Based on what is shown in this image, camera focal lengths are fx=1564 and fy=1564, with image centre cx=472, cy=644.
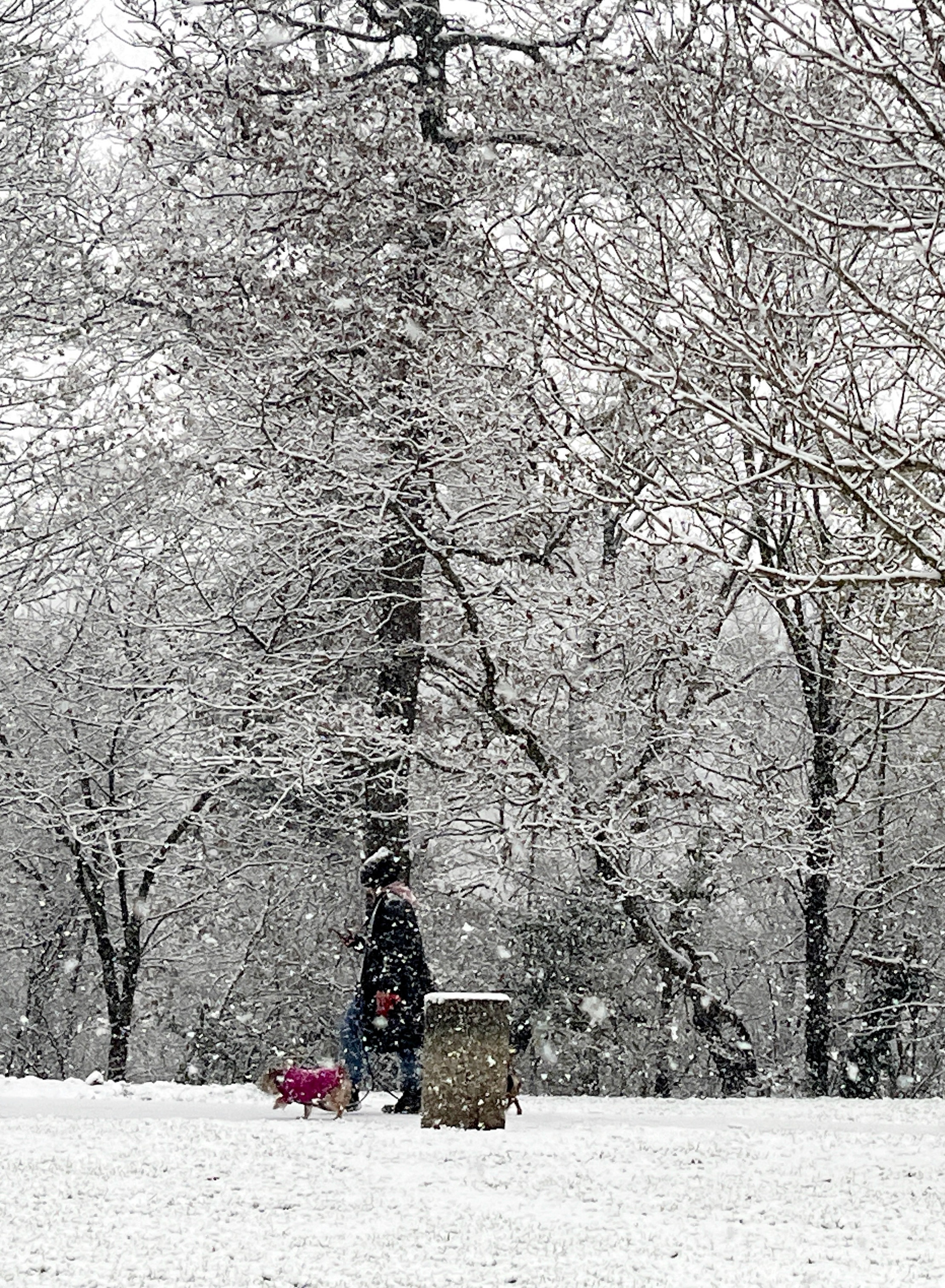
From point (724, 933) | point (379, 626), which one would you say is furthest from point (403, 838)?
point (724, 933)

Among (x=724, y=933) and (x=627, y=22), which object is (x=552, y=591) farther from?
(x=724, y=933)

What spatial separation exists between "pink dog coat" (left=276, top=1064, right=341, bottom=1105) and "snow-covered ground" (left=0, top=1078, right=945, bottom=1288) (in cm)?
21

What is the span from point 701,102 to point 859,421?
4958 millimetres

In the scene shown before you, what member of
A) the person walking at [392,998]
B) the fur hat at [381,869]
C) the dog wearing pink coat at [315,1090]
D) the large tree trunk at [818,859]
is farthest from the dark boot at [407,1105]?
the large tree trunk at [818,859]

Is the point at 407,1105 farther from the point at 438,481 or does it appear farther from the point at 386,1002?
the point at 438,481

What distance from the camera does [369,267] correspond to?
1492 centimetres

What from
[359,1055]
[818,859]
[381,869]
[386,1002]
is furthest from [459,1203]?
[818,859]

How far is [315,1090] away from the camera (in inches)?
424

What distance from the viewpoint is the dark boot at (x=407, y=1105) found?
37.3ft

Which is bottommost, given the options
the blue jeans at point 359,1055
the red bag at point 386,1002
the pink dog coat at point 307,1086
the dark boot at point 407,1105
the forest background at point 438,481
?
the dark boot at point 407,1105

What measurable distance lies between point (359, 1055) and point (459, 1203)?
12.3 ft

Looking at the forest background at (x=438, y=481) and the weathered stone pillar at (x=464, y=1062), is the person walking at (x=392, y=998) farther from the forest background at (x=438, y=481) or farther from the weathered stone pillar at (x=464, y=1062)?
the forest background at (x=438, y=481)

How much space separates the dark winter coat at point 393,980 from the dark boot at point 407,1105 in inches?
15.3

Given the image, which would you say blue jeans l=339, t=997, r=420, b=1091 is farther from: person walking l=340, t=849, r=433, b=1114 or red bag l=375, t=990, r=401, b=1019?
red bag l=375, t=990, r=401, b=1019
